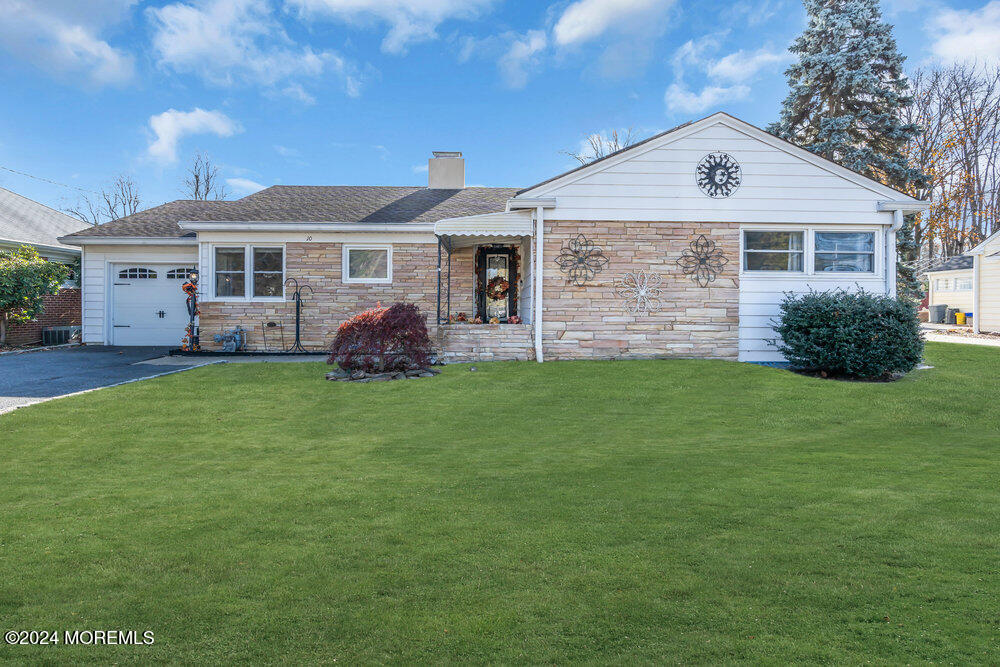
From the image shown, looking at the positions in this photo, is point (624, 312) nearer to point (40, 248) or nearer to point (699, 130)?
point (699, 130)

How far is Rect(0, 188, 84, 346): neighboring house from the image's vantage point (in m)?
16.2

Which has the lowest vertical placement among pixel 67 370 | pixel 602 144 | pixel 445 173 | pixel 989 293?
pixel 67 370

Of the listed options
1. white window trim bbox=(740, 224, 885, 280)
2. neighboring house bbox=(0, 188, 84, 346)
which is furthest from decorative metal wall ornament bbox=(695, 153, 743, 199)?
neighboring house bbox=(0, 188, 84, 346)

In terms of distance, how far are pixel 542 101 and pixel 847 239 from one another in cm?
1563

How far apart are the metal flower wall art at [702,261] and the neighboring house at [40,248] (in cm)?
1656

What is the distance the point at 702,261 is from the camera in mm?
12172

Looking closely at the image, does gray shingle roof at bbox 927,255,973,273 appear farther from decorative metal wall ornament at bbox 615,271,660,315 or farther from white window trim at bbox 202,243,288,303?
white window trim at bbox 202,243,288,303

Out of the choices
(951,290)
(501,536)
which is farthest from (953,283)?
(501,536)

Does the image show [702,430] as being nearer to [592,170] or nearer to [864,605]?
[864,605]

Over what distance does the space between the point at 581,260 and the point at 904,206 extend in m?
6.76

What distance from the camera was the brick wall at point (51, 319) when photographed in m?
15.8

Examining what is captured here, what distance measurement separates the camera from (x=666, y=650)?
2324 millimetres

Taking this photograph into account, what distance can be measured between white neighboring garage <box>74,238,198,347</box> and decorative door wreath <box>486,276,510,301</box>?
8109 millimetres

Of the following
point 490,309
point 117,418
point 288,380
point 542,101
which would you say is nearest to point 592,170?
point 490,309
